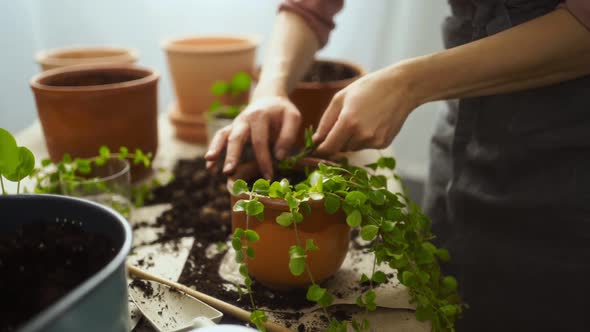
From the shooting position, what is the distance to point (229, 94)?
1.14 meters

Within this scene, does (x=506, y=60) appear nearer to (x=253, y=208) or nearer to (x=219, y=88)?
(x=253, y=208)

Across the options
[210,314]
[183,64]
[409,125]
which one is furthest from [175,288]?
[409,125]

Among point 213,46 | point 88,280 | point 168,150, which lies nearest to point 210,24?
point 213,46

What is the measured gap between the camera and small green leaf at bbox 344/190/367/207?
1.82 feet

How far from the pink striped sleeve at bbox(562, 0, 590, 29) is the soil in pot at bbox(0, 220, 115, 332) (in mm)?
621

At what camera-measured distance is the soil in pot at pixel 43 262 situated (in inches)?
16.9

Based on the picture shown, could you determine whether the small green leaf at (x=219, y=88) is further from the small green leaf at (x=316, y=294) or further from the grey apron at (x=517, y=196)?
Answer: the small green leaf at (x=316, y=294)

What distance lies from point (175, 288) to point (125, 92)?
0.42 meters

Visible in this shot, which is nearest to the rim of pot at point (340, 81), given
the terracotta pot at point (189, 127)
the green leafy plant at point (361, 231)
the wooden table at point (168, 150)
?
the wooden table at point (168, 150)

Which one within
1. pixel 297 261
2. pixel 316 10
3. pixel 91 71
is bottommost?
pixel 297 261

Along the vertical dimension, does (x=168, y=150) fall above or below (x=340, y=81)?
below

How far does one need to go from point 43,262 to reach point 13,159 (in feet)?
0.44

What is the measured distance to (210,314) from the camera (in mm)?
572

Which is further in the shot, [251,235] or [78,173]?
[78,173]
